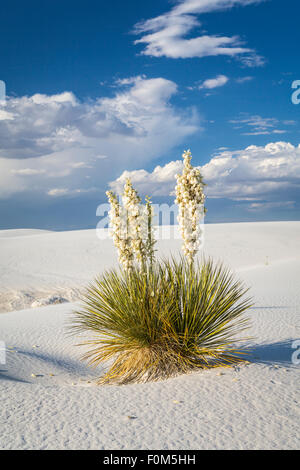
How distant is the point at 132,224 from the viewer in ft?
13.7

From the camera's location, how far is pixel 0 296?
12.3 meters

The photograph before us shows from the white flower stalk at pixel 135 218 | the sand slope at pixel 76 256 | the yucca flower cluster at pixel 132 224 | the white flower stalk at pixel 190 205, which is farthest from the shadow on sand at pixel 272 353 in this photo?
the sand slope at pixel 76 256

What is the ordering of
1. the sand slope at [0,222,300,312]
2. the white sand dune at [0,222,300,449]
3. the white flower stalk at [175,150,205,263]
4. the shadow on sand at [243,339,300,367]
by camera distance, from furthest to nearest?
the sand slope at [0,222,300,312] < the shadow on sand at [243,339,300,367] < the white flower stalk at [175,150,205,263] < the white sand dune at [0,222,300,449]

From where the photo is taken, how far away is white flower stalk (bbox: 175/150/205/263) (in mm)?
4094

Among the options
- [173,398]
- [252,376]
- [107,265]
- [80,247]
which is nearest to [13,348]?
[173,398]

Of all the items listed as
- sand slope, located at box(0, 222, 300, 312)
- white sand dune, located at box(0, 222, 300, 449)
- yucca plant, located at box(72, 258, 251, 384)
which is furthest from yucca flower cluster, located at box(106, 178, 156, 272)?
sand slope, located at box(0, 222, 300, 312)

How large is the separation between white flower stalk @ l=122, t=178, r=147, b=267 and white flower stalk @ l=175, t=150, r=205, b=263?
420 millimetres

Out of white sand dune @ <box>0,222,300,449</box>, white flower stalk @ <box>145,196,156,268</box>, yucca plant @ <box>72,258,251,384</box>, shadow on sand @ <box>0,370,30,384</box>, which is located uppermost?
white flower stalk @ <box>145,196,156,268</box>

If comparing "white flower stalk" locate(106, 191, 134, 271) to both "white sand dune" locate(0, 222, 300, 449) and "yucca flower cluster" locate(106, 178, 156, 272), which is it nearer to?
"yucca flower cluster" locate(106, 178, 156, 272)

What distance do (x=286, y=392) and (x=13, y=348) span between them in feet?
13.0

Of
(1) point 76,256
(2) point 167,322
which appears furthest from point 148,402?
(1) point 76,256

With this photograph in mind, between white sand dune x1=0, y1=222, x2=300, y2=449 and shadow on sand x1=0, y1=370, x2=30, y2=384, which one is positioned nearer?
white sand dune x1=0, y1=222, x2=300, y2=449

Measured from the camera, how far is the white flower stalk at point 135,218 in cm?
415

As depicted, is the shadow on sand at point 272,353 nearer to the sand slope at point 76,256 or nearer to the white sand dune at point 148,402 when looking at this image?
the white sand dune at point 148,402
